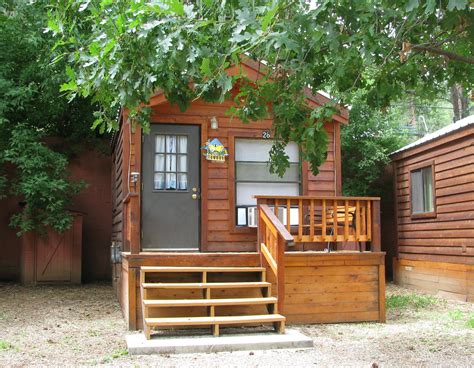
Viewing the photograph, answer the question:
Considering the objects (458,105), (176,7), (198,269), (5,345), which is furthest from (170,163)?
(458,105)

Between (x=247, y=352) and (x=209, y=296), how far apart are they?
1045 millimetres

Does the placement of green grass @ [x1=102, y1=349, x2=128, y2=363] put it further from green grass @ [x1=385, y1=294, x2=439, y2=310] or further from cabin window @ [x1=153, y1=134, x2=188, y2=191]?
green grass @ [x1=385, y1=294, x2=439, y2=310]

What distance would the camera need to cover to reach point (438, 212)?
10.8m

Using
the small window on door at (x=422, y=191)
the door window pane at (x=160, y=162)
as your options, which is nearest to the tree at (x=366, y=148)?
the small window on door at (x=422, y=191)

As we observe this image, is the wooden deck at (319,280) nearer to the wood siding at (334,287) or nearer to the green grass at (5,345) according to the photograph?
the wood siding at (334,287)

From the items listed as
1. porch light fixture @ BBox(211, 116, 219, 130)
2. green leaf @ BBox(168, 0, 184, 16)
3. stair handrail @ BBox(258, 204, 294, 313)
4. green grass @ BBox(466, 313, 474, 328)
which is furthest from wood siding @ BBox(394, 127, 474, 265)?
green leaf @ BBox(168, 0, 184, 16)

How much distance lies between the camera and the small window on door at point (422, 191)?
444 inches

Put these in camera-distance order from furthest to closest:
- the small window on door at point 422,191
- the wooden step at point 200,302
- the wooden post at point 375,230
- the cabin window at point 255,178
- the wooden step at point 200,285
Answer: the small window on door at point 422,191 < the cabin window at point 255,178 < the wooden post at point 375,230 < the wooden step at point 200,285 < the wooden step at point 200,302

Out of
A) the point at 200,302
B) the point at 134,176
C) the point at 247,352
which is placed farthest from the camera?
the point at 134,176

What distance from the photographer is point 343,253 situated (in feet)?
23.6

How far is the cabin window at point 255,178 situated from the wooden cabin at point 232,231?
2 cm

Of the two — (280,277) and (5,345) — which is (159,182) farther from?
(5,345)

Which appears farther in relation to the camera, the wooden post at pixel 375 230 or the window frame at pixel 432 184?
the window frame at pixel 432 184

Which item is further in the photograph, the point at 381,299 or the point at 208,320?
the point at 381,299
